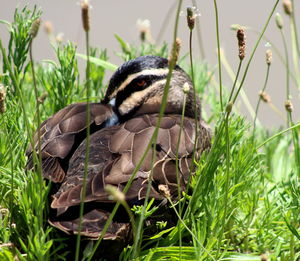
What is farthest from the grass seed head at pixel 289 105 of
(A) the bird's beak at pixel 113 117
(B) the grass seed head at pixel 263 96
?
(A) the bird's beak at pixel 113 117

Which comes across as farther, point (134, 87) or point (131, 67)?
point (134, 87)

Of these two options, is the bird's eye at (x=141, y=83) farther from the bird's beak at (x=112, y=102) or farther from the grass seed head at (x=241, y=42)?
the grass seed head at (x=241, y=42)

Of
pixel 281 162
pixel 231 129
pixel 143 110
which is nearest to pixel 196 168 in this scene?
pixel 231 129

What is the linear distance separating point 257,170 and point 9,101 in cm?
181

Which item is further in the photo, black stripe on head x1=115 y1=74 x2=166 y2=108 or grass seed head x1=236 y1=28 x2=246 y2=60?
black stripe on head x1=115 y1=74 x2=166 y2=108

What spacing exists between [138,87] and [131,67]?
29 cm

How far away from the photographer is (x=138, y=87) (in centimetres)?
585

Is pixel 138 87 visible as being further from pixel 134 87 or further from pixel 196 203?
pixel 196 203

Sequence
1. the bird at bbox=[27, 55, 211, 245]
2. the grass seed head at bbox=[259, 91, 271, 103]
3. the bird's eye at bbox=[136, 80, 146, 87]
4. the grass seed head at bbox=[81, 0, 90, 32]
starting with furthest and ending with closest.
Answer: the bird's eye at bbox=[136, 80, 146, 87], the grass seed head at bbox=[259, 91, 271, 103], the bird at bbox=[27, 55, 211, 245], the grass seed head at bbox=[81, 0, 90, 32]

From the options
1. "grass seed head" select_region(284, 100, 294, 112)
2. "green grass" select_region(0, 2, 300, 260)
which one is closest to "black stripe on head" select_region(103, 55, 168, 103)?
"green grass" select_region(0, 2, 300, 260)

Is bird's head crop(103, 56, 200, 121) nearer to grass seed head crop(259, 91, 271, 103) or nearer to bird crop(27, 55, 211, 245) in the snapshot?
bird crop(27, 55, 211, 245)

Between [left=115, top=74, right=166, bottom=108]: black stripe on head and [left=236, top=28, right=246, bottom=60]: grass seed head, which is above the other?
[left=236, top=28, right=246, bottom=60]: grass seed head

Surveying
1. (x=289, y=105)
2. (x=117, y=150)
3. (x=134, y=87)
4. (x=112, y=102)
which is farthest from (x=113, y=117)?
(x=289, y=105)

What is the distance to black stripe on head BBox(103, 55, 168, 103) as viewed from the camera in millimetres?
5598
